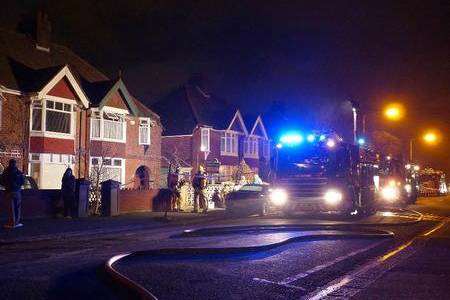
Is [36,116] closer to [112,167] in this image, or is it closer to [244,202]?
[112,167]

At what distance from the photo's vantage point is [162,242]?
482 inches

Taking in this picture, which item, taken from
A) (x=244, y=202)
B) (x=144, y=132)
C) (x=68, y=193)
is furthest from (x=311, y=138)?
(x=144, y=132)

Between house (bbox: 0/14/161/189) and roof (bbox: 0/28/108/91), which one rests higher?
roof (bbox: 0/28/108/91)

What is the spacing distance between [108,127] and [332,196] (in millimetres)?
17540

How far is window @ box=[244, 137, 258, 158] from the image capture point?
49.5 m

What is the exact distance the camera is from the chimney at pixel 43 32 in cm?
3228

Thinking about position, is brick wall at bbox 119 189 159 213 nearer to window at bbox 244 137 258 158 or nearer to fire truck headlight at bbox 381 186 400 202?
fire truck headlight at bbox 381 186 400 202

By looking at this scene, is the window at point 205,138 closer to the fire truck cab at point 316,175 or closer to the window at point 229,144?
the window at point 229,144

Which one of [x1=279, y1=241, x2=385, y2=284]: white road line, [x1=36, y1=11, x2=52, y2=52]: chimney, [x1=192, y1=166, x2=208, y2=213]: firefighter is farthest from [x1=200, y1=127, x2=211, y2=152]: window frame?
[x1=279, y1=241, x2=385, y2=284]: white road line

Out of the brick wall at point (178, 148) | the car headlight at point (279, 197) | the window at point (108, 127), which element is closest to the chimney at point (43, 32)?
the window at point (108, 127)

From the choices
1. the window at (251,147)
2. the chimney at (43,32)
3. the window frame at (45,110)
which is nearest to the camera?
the window frame at (45,110)

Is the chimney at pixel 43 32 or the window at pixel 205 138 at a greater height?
the chimney at pixel 43 32

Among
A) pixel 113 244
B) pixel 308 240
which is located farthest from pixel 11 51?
pixel 308 240

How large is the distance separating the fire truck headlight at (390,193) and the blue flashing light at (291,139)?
751cm
